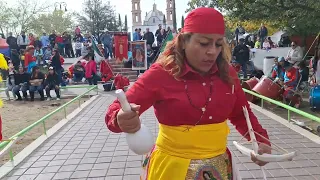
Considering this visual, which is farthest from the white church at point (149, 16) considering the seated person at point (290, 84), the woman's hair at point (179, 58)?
the woman's hair at point (179, 58)

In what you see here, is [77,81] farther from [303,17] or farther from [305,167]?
[305,167]

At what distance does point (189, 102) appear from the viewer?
188cm

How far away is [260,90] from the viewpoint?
9.62 meters

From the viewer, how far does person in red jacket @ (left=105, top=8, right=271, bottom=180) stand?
1.88 metres

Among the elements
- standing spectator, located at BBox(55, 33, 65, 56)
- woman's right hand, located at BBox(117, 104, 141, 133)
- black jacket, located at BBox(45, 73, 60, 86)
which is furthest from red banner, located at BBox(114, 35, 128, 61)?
woman's right hand, located at BBox(117, 104, 141, 133)

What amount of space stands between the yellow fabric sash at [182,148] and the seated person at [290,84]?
815 cm

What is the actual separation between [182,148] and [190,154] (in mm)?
53

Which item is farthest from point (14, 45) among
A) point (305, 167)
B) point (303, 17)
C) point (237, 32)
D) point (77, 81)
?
point (305, 167)

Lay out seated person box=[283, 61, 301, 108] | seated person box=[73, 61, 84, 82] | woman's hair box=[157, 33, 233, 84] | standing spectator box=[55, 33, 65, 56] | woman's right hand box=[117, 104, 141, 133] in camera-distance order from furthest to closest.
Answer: standing spectator box=[55, 33, 65, 56], seated person box=[73, 61, 84, 82], seated person box=[283, 61, 301, 108], woman's hair box=[157, 33, 233, 84], woman's right hand box=[117, 104, 141, 133]

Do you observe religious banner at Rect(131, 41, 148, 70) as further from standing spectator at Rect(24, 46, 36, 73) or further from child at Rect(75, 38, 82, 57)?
child at Rect(75, 38, 82, 57)

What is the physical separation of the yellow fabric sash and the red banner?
15057 millimetres

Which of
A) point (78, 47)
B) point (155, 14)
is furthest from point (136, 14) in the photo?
point (78, 47)

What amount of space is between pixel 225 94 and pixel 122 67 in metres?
18.1

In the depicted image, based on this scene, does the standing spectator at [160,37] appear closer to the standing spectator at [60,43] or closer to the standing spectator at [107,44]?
the standing spectator at [107,44]
